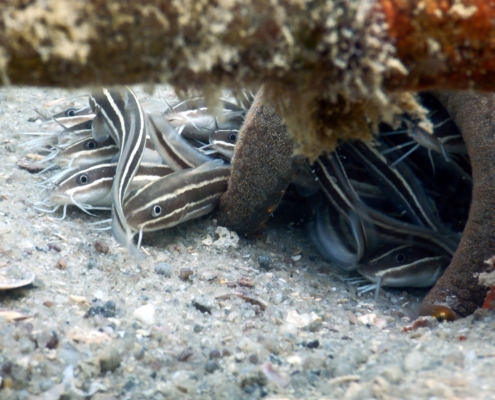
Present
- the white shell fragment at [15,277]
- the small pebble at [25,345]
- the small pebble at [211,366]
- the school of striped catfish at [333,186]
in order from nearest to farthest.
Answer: the small pebble at [25,345], the small pebble at [211,366], the white shell fragment at [15,277], the school of striped catfish at [333,186]

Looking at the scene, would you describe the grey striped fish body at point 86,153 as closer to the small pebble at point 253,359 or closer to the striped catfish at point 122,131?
the striped catfish at point 122,131

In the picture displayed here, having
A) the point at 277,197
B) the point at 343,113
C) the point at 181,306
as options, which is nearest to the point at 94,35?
the point at 343,113

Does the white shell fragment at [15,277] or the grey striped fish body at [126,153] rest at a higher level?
the grey striped fish body at [126,153]

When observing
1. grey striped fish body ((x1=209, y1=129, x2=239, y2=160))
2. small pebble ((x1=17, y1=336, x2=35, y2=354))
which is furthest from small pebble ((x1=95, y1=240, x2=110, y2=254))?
grey striped fish body ((x1=209, y1=129, x2=239, y2=160))

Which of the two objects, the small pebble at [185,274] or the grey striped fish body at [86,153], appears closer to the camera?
the small pebble at [185,274]

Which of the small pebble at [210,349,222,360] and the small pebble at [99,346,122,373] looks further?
the small pebble at [210,349,222,360]

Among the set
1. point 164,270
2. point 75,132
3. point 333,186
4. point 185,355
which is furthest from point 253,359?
point 75,132

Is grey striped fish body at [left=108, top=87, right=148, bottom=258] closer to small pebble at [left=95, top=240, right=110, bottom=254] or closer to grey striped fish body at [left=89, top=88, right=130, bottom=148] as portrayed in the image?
grey striped fish body at [left=89, top=88, right=130, bottom=148]

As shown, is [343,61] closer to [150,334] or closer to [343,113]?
[343,113]

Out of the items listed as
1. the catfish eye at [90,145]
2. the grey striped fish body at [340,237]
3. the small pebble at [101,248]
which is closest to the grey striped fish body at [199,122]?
the catfish eye at [90,145]
